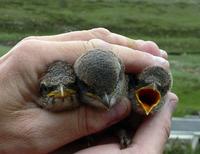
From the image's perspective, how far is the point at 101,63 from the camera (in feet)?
14.1

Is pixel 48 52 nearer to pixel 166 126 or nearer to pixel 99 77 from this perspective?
pixel 99 77

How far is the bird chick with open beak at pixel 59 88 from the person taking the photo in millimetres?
4348

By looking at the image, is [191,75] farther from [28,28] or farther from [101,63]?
[101,63]

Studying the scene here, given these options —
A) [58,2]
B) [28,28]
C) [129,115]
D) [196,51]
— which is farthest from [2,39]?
[129,115]

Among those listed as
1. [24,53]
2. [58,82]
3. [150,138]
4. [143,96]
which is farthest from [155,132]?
[24,53]

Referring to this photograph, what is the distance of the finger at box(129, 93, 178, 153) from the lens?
15.6 feet

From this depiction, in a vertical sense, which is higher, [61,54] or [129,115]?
[61,54]

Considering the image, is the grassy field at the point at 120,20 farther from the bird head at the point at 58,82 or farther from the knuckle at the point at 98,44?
the bird head at the point at 58,82

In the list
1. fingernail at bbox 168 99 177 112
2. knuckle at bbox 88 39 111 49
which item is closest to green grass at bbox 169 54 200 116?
fingernail at bbox 168 99 177 112

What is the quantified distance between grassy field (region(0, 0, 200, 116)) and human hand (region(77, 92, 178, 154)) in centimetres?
3266

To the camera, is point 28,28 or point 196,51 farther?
point 28,28

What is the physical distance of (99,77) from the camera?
4.33m

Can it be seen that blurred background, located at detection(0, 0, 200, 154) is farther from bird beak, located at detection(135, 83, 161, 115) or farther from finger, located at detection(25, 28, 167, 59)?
bird beak, located at detection(135, 83, 161, 115)

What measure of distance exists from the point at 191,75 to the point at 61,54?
31946 millimetres
